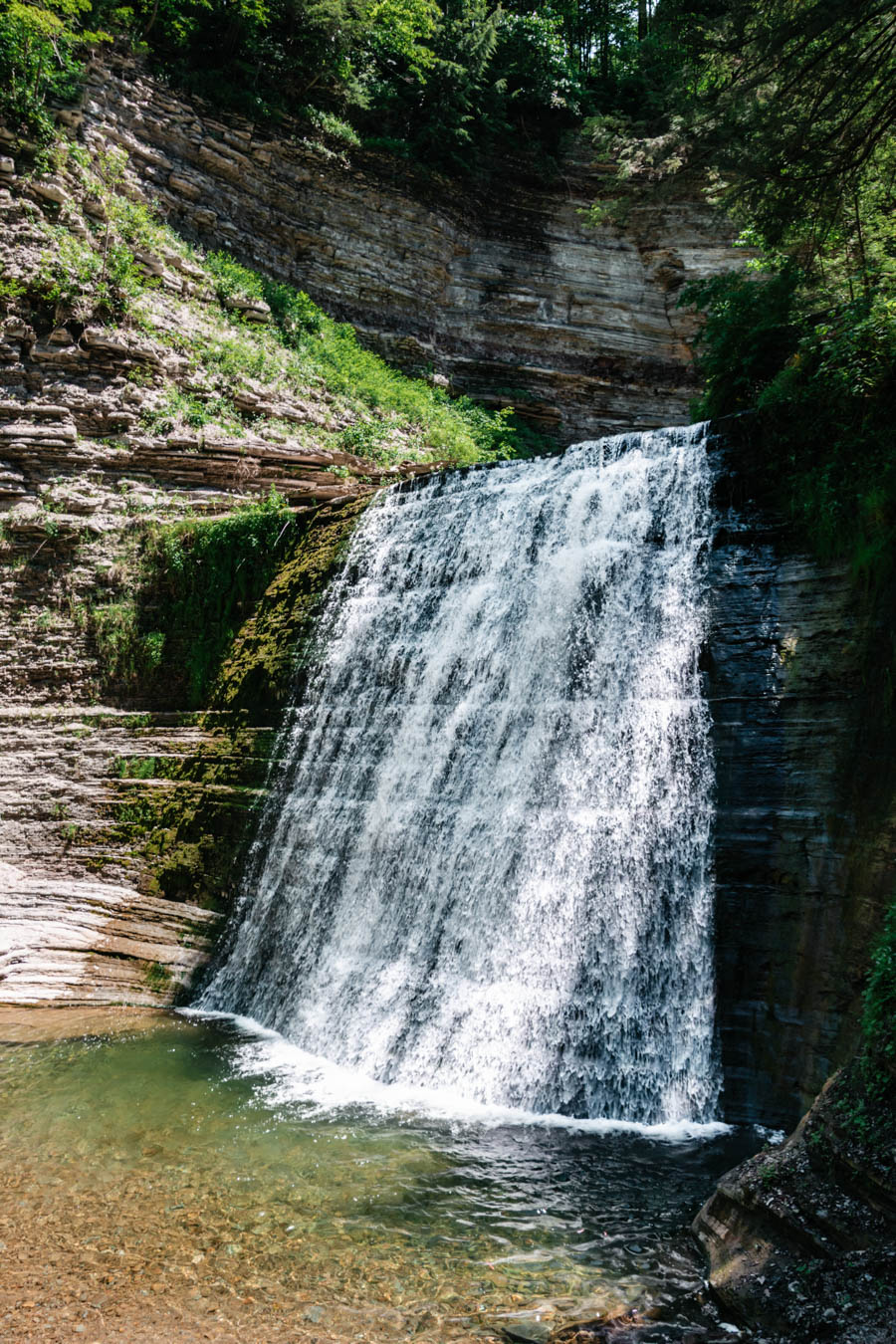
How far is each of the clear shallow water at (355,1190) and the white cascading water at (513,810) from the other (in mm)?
713

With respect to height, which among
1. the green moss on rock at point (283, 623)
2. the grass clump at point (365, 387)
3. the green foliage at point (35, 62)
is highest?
the green foliage at point (35, 62)

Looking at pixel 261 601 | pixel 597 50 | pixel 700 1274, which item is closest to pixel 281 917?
pixel 261 601

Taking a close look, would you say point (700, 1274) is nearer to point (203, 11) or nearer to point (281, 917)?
point (281, 917)

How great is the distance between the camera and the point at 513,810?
8266 millimetres

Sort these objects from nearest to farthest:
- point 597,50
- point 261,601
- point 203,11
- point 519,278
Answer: point 261,601 → point 203,11 → point 519,278 → point 597,50

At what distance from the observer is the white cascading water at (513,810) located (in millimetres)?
6898

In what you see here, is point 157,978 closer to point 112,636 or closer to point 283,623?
point 283,623

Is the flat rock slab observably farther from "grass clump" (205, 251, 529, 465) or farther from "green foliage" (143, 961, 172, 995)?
"grass clump" (205, 251, 529, 465)

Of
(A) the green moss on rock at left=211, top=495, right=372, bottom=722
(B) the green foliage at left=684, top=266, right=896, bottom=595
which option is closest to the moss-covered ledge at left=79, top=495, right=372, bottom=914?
(A) the green moss on rock at left=211, top=495, right=372, bottom=722

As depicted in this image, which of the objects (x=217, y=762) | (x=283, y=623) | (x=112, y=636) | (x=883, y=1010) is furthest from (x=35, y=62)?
(x=883, y=1010)

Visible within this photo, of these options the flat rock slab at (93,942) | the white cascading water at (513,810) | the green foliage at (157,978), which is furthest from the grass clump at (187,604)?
the green foliage at (157,978)

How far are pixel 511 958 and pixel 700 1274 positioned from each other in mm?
3441

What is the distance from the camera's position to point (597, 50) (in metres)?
28.5

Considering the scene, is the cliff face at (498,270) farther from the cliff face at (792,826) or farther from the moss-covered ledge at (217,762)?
the cliff face at (792,826)
